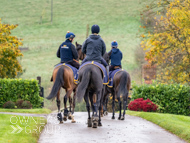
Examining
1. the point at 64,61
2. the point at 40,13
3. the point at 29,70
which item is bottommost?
the point at 29,70

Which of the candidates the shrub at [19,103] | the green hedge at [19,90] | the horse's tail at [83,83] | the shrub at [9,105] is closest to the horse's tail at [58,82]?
the horse's tail at [83,83]

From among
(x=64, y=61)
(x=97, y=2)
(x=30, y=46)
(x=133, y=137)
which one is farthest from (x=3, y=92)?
(x=97, y=2)

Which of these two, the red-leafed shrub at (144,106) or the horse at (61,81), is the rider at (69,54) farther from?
the red-leafed shrub at (144,106)

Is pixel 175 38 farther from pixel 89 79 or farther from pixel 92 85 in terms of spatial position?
pixel 89 79

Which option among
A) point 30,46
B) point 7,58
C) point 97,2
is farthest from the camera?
point 97,2

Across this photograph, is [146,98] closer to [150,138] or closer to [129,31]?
[150,138]

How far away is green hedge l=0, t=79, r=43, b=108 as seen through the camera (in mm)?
26328

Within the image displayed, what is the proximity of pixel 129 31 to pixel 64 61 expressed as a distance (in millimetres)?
85193

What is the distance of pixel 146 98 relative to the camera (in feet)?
80.7

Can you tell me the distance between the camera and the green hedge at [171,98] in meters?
24.0

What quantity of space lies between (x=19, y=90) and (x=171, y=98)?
34.2 ft

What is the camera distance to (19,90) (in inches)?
1043

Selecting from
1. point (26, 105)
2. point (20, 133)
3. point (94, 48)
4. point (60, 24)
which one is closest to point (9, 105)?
point (26, 105)

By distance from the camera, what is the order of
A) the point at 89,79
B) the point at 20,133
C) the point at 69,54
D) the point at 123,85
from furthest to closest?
the point at 123,85, the point at 69,54, the point at 89,79, the point at 20,133
